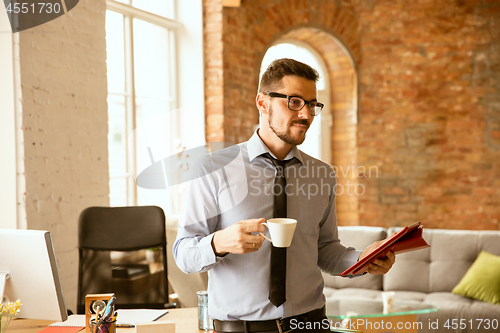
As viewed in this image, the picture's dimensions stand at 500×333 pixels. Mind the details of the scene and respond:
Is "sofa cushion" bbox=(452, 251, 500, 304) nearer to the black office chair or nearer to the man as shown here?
the man

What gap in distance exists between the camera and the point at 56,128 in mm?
2510

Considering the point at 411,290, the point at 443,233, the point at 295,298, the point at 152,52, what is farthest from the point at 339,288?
the point at 152,52

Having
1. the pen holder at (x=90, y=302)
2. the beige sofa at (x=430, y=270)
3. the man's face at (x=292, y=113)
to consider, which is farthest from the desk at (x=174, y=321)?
the beige sofa at (x=430, y=270)

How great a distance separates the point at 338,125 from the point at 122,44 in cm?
254

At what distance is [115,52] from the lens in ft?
11.4

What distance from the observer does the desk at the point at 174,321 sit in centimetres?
156

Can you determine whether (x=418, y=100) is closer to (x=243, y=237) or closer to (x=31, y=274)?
(x=243, y=237)

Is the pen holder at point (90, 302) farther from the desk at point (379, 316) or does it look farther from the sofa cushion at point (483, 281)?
the sofa cushion at point (483, 281)

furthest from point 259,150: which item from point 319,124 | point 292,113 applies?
point 319,124

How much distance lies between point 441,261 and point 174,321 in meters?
2.38

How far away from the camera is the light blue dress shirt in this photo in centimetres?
138

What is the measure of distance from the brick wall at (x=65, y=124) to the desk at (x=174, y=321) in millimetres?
817

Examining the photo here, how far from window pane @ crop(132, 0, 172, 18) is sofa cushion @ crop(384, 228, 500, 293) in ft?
9.25

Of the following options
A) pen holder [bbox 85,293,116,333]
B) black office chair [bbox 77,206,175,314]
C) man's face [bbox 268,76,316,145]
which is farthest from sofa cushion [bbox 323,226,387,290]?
pen holder [bbox 85,293,116,333]
